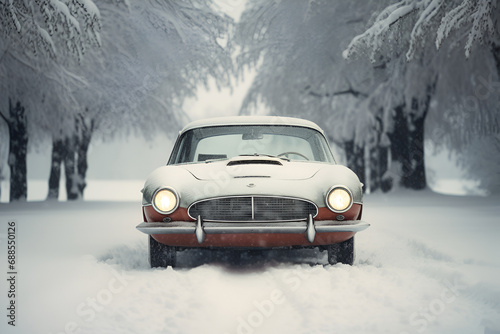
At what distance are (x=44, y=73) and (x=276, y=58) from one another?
9.58 meters

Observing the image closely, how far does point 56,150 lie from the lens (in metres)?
19.8

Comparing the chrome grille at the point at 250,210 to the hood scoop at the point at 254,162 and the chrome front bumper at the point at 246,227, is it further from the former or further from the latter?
the hood scoop at the point at 254,162

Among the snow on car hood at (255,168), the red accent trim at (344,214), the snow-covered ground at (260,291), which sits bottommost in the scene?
the snow-covered ground at (260,291)

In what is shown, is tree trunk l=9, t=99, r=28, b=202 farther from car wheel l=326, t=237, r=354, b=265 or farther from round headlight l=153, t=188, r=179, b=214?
car wheel l=326, t=237, r=354, b=265

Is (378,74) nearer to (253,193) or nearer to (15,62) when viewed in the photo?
(15,62)

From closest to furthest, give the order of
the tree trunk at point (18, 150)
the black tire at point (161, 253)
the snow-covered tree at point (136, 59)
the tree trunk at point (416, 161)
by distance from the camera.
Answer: the black tire at point (161, 253), the snow-covered tree at point (136, 59), the tree trunk at point (18, 150), the tree trunk at point (416, 161)

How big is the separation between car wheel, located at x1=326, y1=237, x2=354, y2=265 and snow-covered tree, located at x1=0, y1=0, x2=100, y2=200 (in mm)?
5560

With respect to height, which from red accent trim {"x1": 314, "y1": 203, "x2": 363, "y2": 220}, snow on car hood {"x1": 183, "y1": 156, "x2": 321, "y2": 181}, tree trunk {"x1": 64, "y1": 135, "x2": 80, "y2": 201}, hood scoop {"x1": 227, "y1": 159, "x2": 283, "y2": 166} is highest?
hood scoop {"x1": 227, "y1": 159, "x2": 283, "y2": 166}

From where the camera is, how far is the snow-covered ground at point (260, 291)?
3832mm

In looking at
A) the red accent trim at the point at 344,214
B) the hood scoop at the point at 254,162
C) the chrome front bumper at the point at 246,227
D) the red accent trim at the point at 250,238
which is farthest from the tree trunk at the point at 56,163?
the red accent trim at the point at 344,214

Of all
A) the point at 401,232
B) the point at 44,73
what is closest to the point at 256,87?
the point at 44,73

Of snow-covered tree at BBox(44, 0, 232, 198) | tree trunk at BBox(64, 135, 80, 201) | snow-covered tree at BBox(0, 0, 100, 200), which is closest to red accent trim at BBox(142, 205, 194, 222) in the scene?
snow-covered tree at BBox(0, 0, 100, 200)

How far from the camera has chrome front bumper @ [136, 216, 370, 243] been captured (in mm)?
4977

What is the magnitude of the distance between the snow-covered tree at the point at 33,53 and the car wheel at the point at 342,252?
219 inches
